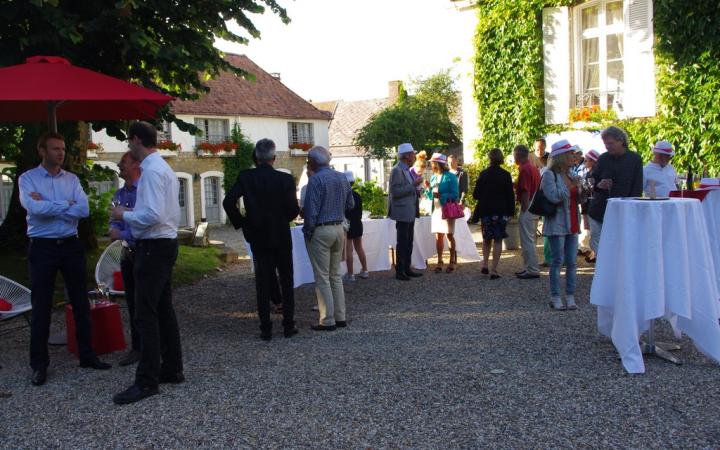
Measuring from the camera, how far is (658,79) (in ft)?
42.2

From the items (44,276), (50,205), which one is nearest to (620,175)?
(50,205)

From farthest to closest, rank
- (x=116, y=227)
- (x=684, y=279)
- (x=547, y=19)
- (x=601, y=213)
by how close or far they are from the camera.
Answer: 1. (x=547, y=19)
2. (x=601, y=213)
3. (x=116, y=227)
4. (x=684, y=279)

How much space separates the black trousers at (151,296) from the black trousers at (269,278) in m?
1.61

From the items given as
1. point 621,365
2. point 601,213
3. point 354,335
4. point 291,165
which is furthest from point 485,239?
point 291,165

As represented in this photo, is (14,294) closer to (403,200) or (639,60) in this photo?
(403,200)

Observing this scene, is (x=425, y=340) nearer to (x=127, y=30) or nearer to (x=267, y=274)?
(x=267, y=274)

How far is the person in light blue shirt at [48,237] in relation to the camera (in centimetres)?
561

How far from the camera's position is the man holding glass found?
779 cm

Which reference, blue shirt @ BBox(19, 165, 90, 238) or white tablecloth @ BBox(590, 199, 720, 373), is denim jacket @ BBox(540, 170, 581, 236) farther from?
blue shirt @ BBox(19, 165, 90, 238)

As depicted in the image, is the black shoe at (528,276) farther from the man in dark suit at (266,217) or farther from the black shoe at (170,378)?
the black shoe at (170,378)

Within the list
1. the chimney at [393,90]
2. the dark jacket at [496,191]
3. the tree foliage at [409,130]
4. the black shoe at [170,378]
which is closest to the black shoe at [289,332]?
the black shoe at [170,378]

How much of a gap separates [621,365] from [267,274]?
3.25 metres

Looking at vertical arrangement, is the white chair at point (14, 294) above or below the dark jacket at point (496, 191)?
below

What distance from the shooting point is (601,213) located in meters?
8.18
